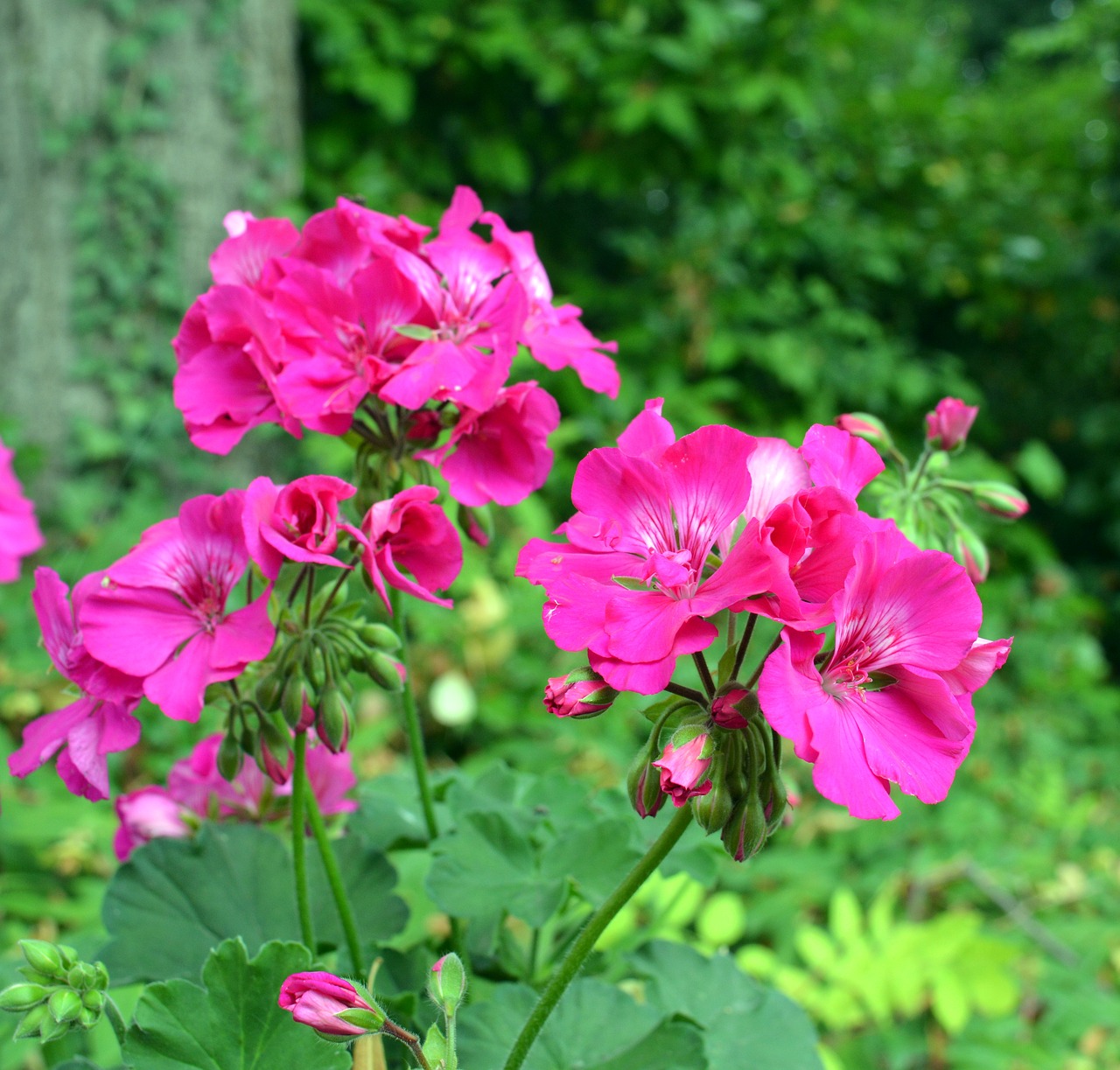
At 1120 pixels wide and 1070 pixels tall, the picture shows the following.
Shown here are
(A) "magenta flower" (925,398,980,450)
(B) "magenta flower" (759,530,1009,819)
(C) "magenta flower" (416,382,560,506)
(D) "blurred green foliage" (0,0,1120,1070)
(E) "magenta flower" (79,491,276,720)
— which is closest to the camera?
(B) "magenta flower" (759,530,1009,819)

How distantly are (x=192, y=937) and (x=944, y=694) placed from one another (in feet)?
1.91

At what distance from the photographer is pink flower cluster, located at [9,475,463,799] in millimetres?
584

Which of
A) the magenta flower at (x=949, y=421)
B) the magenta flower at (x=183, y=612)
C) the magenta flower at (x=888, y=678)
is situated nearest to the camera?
the magenta flower at (x=888, y=678)

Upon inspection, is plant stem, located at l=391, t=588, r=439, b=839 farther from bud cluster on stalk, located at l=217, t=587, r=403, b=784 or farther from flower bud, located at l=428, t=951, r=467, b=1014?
flower bud, located at l=428, t=951, r=467, b=1014

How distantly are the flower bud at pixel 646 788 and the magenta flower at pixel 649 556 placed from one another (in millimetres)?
72

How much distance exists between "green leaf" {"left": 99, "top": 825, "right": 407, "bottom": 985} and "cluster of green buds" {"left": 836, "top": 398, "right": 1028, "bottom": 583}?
1.58 feet

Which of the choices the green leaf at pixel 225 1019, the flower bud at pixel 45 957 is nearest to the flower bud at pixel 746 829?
the green leaf at pixel 225 1019

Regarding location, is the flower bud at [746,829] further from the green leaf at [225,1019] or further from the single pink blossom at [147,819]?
the single pink blossom at [147,819]

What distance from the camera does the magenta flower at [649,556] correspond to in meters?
0.50

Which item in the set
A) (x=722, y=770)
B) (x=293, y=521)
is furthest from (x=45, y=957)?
(x=722, y=770)

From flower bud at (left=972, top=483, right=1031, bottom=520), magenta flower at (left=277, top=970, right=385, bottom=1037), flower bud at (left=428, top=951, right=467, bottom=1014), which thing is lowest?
flower bud at (left=428, top=951, right=467, bottom=1014)

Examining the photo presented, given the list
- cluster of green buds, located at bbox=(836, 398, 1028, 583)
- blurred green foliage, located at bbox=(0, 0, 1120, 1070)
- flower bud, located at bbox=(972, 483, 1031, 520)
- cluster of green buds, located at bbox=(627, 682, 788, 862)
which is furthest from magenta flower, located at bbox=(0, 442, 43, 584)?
flower bud, located at bbox=(972, 483, 1031, 520)

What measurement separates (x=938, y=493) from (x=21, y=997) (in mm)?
681

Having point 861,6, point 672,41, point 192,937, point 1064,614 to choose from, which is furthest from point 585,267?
point 192,937
